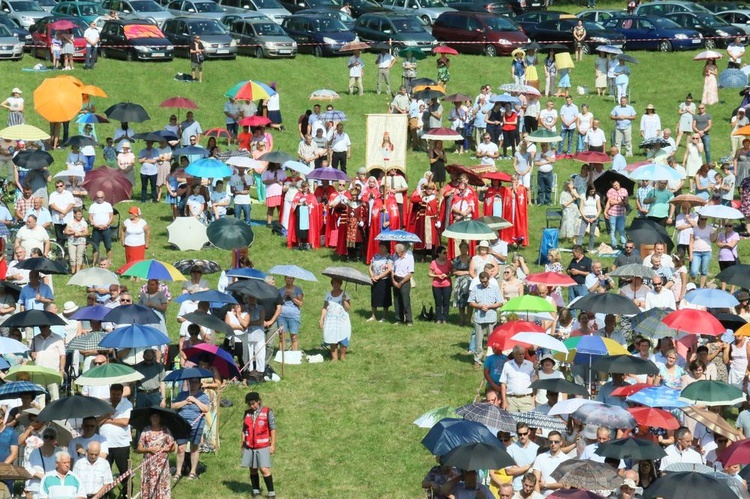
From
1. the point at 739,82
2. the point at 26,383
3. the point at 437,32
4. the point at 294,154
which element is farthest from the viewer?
the point at 437,32

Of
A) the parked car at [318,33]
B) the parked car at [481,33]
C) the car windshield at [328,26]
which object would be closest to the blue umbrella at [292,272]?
the parked car at [318,33]

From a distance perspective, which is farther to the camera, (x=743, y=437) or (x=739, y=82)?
(x=739, y=82)

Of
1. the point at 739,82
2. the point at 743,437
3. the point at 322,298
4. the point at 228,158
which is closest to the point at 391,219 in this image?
the point at 322,298

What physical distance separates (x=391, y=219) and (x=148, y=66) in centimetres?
1803

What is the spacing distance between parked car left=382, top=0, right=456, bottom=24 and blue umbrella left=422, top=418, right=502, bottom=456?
34.9 metres

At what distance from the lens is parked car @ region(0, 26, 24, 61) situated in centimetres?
4281

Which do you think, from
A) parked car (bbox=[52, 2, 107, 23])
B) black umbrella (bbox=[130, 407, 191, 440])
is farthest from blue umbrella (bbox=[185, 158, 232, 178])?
parked car (bbox=[52, 2, 107, 23])

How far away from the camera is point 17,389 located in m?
17.8

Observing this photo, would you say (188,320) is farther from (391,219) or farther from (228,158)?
(228,158)

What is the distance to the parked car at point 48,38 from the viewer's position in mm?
43031

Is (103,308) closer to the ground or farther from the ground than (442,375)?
farther from the ground

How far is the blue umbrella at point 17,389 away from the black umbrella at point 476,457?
17.5ft

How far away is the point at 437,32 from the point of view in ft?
158

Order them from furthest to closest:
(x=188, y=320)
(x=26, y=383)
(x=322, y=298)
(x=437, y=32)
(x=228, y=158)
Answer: (x=437, y=32) → (x=228, y=158) → (x=322, y=298) → (x=188, y=320) → (x=26, y=383)
